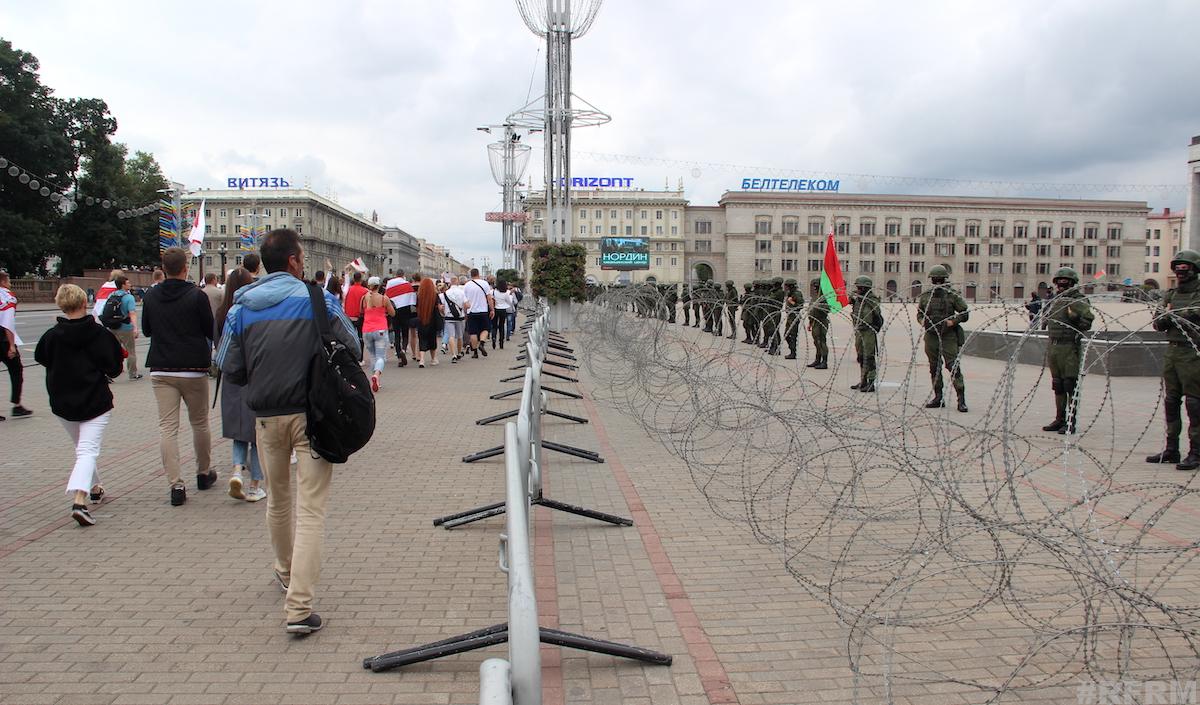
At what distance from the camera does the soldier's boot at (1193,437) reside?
7.39 m

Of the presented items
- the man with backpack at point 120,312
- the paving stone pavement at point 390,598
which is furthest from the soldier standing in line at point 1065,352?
the man with backpack at point 120,312

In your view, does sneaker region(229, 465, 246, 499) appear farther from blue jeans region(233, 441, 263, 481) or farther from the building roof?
the building roof

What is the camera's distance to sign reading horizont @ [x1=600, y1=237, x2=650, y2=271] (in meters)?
86.0

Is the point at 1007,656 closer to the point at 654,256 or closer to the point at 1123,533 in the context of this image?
the point at 1123,533

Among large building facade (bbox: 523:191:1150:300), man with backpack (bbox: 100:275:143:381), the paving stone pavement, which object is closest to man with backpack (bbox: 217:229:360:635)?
the paving stone pavement

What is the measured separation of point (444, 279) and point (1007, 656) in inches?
769

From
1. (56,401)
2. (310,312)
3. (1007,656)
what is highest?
(310,312)

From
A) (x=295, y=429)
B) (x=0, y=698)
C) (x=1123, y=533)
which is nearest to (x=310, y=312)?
(x=295, y=429)

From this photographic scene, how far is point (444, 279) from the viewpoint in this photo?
2216 centimetres

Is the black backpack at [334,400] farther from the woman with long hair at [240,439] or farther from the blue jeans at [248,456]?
the blue jeans at [248,456]

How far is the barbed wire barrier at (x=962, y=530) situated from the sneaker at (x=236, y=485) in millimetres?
3531

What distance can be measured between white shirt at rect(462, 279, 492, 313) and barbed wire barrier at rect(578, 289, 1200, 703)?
299 inches

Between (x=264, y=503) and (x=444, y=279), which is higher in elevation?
(x=444, y=279)

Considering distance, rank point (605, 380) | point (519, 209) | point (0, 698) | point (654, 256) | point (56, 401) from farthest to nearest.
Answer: point (654, 256) < point (519, 209) < point (605, 380) < point (56, 401) < point (0, 698)
